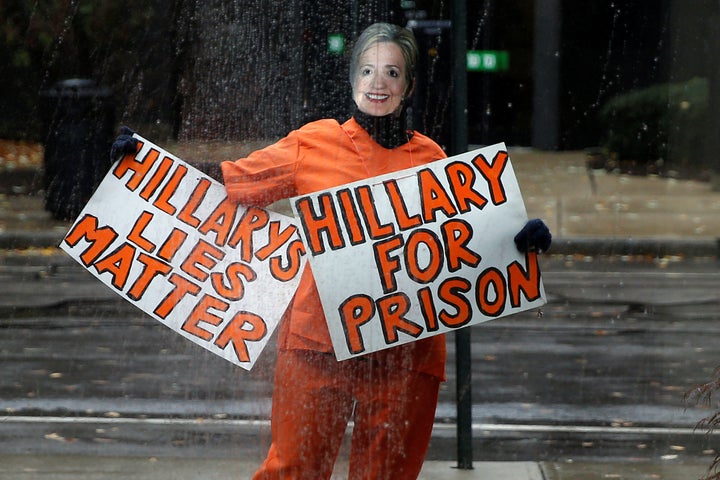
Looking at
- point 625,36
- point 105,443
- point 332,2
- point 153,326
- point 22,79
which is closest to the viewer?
point 105,443

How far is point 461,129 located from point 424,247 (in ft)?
5.65

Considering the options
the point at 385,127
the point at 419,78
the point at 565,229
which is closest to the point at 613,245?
the point at 565,229

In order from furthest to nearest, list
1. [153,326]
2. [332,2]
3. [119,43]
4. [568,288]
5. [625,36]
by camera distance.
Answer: [625,36], [119,43], [568,288], [153,326], [332,2]

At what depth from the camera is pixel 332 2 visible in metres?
8.75

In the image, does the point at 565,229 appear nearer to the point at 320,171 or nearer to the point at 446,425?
the point at 446,425

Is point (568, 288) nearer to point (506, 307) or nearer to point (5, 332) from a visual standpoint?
point (5, 332)

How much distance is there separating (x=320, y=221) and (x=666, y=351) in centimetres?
569

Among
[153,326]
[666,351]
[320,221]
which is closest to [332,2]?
[153,326]

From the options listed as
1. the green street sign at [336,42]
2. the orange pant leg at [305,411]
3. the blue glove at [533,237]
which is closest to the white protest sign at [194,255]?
the orange pant leg at [305,411]

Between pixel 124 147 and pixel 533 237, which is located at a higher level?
pixel 124 147

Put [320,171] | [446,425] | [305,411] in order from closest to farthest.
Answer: [305,411]
[320,171]
[446,425]

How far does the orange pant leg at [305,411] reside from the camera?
3568mm

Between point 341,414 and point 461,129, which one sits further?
point 461,129

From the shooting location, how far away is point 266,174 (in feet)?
12.1
